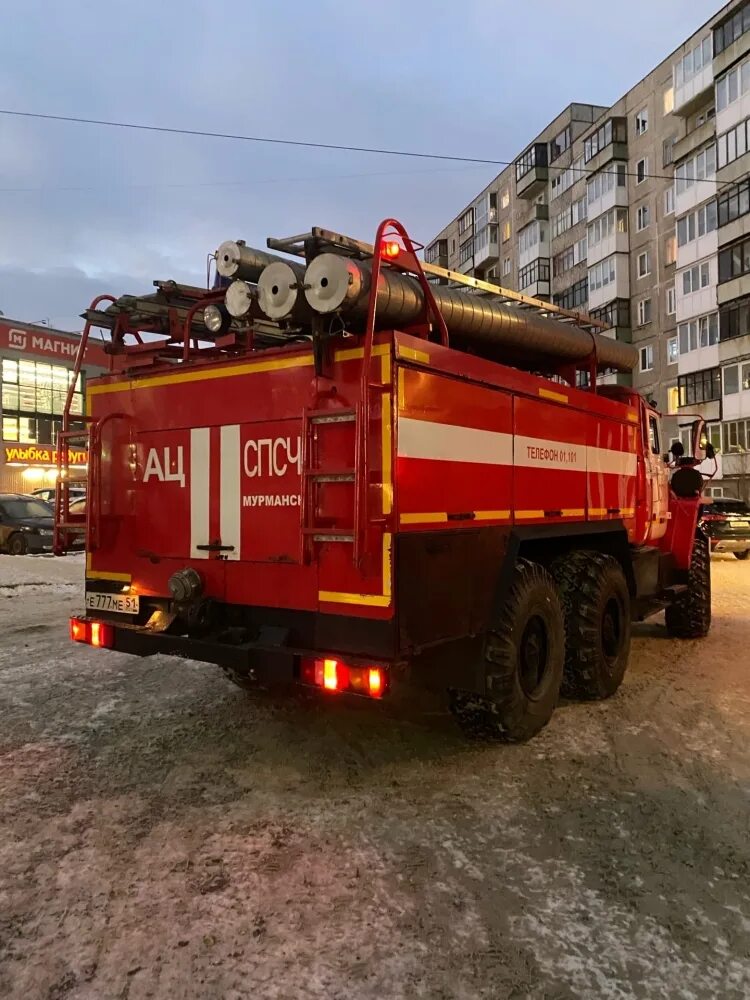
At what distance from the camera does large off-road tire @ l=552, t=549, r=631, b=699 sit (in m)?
5.81

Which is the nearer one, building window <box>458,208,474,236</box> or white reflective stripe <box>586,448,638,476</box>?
white reflective stripe <box>586,448,638,476</box>

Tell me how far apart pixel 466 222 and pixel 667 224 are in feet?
89.2

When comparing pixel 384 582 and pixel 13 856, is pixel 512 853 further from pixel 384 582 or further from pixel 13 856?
pixel 13 856

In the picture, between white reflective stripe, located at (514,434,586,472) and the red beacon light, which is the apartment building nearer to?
white reflective stripe, located at (514,434,586,472)

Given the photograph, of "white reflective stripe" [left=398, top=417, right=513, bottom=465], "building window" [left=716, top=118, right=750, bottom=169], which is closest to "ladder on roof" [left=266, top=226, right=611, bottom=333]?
"white reflective stripe" [left=398, top=417, right=513, bottom=465]

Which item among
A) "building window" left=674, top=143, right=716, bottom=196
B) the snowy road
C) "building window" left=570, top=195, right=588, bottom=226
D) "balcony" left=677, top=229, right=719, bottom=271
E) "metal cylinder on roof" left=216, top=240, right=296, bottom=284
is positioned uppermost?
"building window" left=570, top=195, right=588, bottom=226

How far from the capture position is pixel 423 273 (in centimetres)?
432

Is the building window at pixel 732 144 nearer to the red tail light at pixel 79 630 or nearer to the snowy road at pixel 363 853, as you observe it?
the snowy road at pixel 363 853

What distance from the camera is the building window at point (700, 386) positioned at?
115ft

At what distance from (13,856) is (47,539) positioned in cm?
1673

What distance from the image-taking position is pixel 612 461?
6.62 meters

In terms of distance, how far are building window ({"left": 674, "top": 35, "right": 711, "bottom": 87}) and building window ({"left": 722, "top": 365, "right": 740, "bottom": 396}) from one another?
14.9 metres

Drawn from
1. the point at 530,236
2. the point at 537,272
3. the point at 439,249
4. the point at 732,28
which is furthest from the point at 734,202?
the point at 439,249

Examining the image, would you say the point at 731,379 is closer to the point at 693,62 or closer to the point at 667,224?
the point at 667,224
